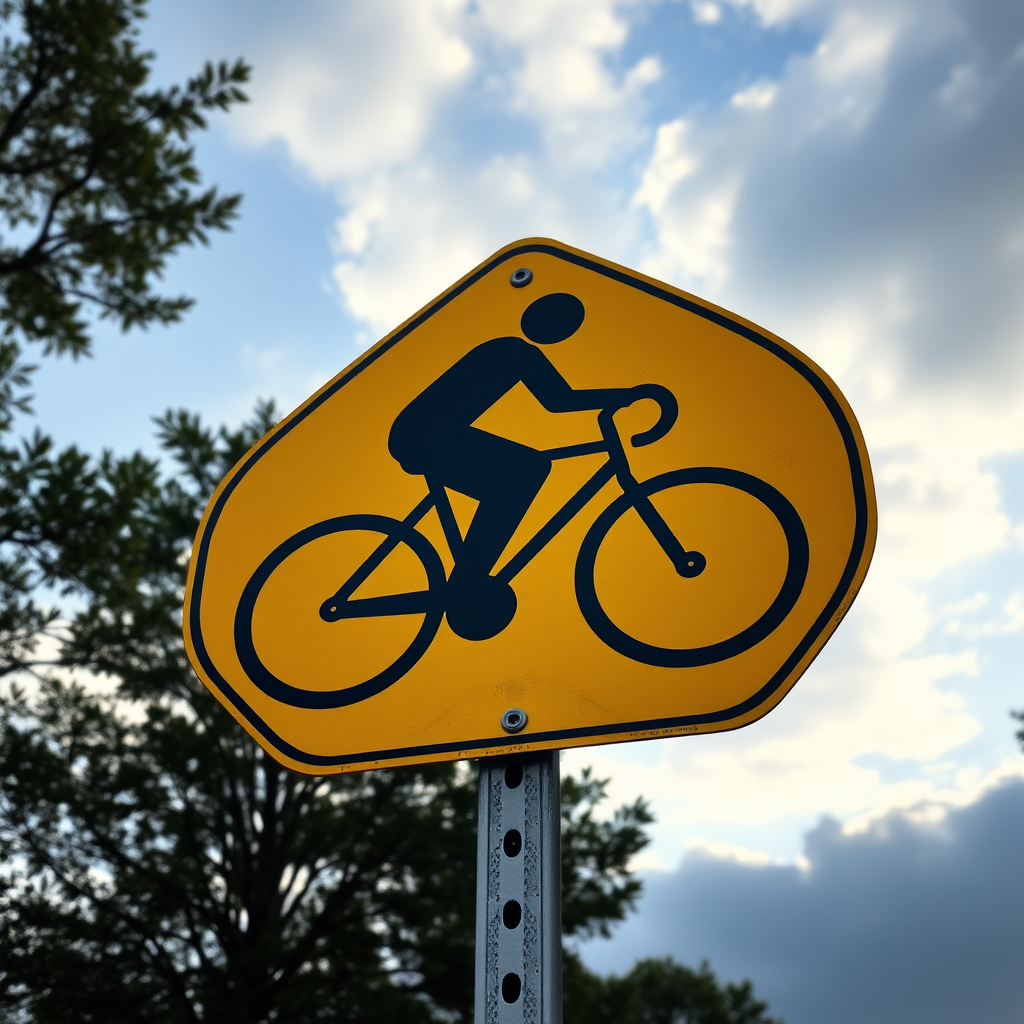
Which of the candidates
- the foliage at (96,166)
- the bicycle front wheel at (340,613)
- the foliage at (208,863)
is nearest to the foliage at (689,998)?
the foliage at (208,863)

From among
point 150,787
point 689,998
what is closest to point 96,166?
point 150,787

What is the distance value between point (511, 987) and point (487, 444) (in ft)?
2.51

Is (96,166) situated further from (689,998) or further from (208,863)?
(689,998)

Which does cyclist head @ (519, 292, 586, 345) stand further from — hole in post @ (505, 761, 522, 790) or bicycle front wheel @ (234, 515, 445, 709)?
hole in post @ (505, 761, 522, 790)

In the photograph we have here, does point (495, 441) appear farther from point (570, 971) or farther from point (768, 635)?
point (570, 971)

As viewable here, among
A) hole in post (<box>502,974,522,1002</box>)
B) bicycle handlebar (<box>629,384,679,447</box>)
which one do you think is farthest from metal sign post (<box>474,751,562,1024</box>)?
bicycle handlebar (<box>629,384,679,447</box>)

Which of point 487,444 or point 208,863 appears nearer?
point 487,444

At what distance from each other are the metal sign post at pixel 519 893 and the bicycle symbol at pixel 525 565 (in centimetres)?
20

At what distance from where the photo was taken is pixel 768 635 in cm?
115

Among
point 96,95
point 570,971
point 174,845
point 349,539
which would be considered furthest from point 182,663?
point 349,539

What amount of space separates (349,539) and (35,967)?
24.4ft

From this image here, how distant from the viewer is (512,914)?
1.10 m

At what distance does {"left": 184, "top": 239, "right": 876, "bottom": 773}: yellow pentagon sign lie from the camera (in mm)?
1185

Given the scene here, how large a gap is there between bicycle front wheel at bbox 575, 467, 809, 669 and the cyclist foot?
105mm
